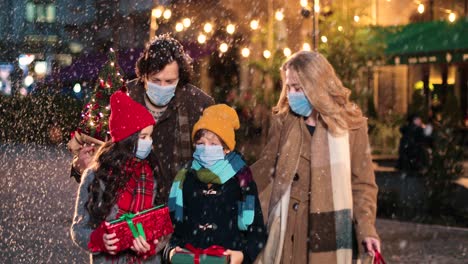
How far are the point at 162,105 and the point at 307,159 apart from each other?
84 cm

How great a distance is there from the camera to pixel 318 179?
5.29m

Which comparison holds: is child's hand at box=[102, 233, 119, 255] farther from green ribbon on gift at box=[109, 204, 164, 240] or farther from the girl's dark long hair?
the girl's dark long hair

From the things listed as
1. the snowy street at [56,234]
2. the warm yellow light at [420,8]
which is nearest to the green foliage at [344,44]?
the snowy street at [56,234]

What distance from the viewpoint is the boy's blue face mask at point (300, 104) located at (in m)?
5.31

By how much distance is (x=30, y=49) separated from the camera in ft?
182

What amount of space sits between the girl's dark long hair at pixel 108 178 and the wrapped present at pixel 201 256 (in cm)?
39

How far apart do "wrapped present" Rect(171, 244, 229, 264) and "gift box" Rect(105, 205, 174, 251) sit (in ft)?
0.49

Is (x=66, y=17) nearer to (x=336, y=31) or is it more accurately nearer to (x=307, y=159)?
(x=336, y=31)

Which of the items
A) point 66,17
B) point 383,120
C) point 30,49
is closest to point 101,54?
point 66,17

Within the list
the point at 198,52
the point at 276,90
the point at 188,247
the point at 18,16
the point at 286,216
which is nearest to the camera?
the point at 188,247

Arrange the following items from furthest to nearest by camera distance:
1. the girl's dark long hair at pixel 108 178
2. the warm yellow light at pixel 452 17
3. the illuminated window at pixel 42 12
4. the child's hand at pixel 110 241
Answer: the illuminated window at pixel 42 12
the warm yellow light at pixel 452 17
the girl's dark long hair at pixel 108 178
the child's hand at pixel 110 241

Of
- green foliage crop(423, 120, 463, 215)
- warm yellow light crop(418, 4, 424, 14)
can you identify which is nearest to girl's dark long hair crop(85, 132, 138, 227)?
green foliage crop(423, 120, 463, 215)

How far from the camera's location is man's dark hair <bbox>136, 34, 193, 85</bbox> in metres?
5.35

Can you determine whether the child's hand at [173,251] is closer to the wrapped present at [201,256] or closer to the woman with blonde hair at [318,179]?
the wrapped present at [201,256]
